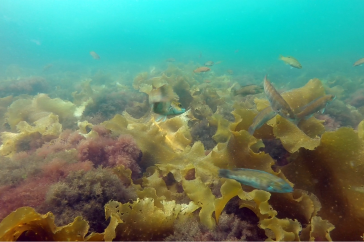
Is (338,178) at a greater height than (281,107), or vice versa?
(281,107)

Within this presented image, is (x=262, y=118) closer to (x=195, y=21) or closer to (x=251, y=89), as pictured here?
(x=251, y=89)

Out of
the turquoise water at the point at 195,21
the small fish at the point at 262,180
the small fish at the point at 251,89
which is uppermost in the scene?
the small fish at the point at 262,180

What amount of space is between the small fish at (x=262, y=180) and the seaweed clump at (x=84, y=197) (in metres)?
1.04

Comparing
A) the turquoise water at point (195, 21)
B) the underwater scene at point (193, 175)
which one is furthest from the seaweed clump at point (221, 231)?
the turquoise water at point (195, 21)

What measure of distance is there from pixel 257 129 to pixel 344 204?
1.10 meters

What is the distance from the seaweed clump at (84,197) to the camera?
1.52m

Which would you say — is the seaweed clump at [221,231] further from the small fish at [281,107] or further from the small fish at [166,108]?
the small fish at [166,108]

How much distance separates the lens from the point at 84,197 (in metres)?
1.58

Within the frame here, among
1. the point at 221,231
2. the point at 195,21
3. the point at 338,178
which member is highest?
the point at 338,178

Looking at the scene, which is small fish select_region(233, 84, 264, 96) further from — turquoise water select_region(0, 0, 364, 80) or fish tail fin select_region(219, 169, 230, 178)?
turquoise water select_region(0, 0, 364, 80)

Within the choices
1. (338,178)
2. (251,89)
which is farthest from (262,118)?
(251,89)

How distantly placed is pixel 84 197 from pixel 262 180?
4.68 feet

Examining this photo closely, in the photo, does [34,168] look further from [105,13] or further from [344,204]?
[105,13]

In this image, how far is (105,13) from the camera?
125 m
